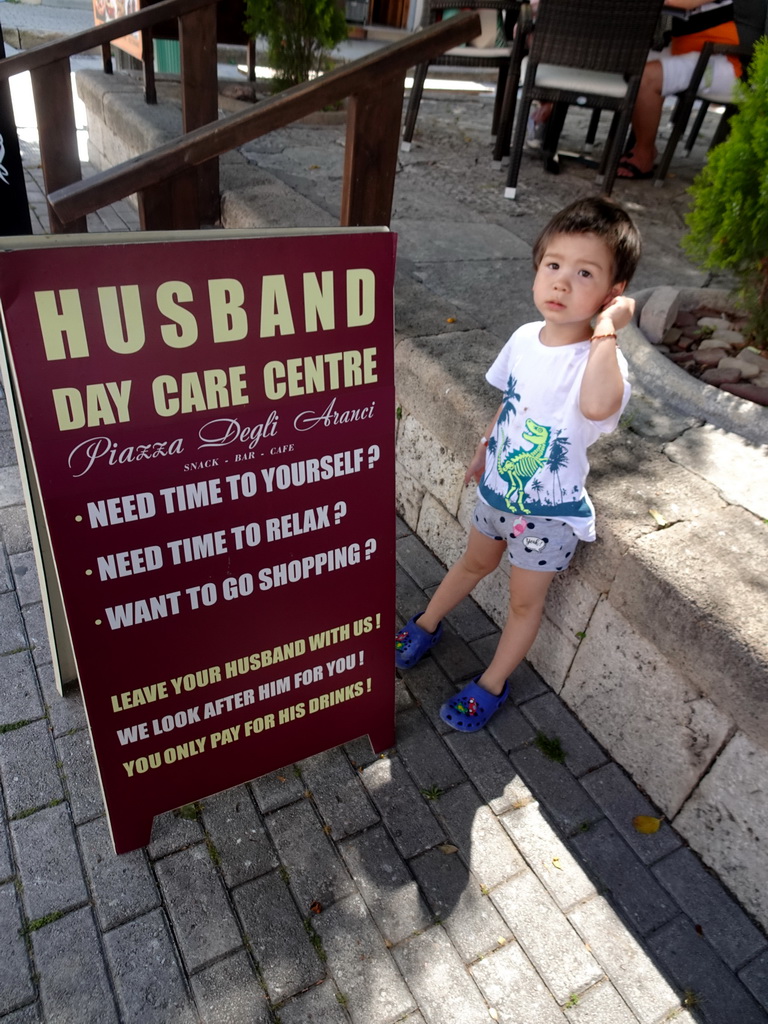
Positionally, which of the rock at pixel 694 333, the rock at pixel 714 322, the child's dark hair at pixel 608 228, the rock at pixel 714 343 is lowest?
the rock at pixel 694 333

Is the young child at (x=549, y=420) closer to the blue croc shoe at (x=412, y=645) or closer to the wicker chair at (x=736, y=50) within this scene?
the blue croc shoe at (x=412, y=645)

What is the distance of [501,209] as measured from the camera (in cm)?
496

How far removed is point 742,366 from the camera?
9.77ft

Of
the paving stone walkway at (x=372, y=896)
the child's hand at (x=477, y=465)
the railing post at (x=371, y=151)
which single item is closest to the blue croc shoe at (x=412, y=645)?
the paving stone walkway at (x=372, y=896)

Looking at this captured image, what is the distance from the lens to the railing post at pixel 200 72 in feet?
13.1

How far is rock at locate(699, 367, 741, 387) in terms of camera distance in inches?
116

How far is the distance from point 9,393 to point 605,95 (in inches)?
174

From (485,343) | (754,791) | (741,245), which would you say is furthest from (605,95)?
(754,791)

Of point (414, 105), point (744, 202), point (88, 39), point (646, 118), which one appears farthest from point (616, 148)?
point (88, 39)

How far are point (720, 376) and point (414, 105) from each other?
396 centimetres

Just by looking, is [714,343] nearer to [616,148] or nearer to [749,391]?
[749,391]

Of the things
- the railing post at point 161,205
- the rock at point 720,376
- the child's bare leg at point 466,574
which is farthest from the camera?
the rock at point 720,376

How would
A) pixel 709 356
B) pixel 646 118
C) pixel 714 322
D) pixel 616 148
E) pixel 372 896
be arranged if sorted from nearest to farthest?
pixel 372 896
pixel 709 356
pixel 714 322
pixel 616 148
pixel 646 118

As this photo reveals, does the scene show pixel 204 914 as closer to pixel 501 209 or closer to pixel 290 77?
pixel 501 209
